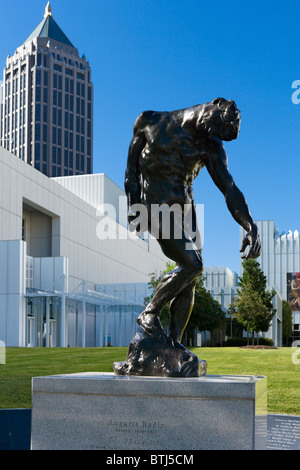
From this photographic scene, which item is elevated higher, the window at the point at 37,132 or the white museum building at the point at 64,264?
the window at the point at 37,132

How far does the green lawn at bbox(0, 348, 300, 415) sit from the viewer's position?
40.1 ft

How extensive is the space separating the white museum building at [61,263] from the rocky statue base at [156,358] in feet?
98.7

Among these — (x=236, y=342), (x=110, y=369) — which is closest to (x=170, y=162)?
(x=110, y=369)

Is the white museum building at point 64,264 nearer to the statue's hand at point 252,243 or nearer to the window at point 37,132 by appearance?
the statue's hand at point 252,243

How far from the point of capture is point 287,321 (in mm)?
69188

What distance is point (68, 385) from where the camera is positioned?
4.73 meters

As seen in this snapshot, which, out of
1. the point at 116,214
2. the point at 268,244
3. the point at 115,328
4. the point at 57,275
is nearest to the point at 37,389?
the point at 57,275

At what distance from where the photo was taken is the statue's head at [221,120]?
5.24 metres

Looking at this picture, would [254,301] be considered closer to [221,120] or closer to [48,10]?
[221,120]

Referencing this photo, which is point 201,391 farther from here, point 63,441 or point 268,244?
point 268,244

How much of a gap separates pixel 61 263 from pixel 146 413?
35475 millimetres

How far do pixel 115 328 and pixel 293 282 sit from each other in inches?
1293

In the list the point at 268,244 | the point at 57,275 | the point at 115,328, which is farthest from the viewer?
the point at 268,244

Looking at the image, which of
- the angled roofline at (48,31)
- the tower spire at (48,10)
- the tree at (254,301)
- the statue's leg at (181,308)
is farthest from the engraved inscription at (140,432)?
the tower spire at (48,10)
